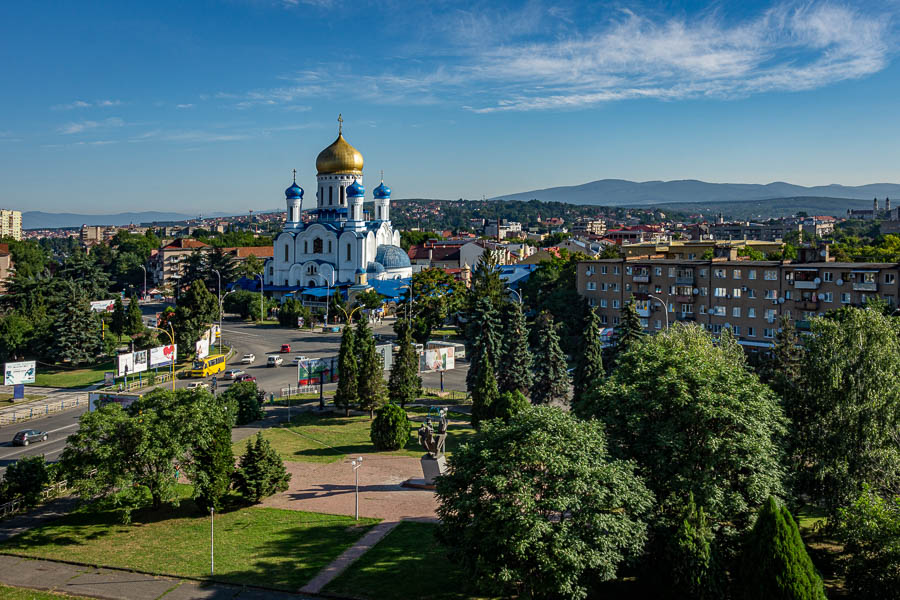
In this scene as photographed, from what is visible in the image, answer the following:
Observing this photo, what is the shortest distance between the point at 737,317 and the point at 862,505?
110 ft

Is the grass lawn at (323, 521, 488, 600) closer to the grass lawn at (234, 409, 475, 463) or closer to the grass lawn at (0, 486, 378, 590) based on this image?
the grass lawn at (0, 486, 378, 590)

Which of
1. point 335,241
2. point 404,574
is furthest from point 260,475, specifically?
point 335,241

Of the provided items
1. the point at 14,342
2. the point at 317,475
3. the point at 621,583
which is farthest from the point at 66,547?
the point at 14,342

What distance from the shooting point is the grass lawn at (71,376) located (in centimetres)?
4997

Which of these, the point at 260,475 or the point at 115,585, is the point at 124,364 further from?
the point at 115,585

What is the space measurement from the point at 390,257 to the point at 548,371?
53368 mm

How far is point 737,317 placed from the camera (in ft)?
165

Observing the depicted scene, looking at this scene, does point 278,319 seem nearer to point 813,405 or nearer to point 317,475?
point 317,475

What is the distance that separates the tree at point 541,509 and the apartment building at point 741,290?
25081mm

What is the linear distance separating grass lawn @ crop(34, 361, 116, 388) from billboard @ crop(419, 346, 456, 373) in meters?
23.2

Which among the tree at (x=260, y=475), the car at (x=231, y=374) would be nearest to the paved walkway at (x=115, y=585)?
the tree at (x=260, y=475)

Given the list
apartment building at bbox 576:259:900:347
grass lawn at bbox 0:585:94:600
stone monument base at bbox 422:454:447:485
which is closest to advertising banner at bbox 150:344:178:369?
stone monument base at bbox 422:454:447:485

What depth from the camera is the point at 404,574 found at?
21.0 m

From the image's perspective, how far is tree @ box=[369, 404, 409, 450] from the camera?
→ 3366cm
